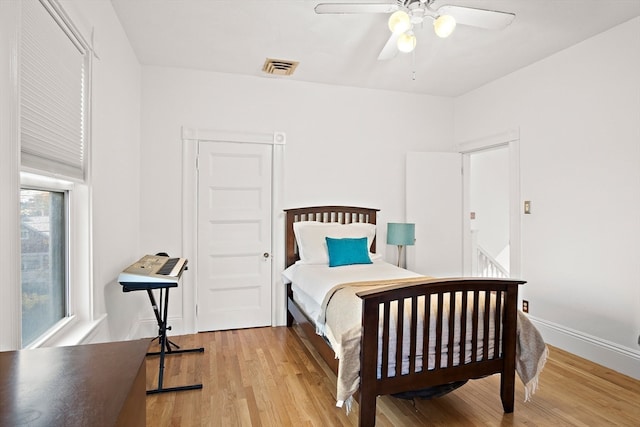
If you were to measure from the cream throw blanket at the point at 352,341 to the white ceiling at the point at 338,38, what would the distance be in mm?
2049

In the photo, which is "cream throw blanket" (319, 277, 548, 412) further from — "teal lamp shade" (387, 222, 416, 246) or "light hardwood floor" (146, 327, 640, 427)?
"teal lamp shade" (387, 222, 416, 246)

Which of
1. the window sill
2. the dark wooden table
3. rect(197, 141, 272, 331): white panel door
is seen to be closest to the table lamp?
rect(197, 141, 272, 331): white panel door

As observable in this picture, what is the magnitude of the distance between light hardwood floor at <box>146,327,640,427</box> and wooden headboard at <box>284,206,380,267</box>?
1183 mm

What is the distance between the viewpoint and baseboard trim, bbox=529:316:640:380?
2857 millimetres

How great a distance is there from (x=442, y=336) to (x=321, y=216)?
227cm

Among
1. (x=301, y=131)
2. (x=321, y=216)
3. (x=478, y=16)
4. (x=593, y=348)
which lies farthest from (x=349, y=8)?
(x=593, y=348)

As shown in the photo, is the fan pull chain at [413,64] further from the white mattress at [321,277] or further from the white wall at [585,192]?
the white mattress at [321,277]

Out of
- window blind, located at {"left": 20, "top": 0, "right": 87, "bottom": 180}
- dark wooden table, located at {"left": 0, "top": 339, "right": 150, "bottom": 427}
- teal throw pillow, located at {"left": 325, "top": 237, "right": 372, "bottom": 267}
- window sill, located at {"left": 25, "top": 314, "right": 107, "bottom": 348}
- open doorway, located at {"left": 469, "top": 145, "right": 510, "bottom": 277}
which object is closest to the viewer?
dark wooden table, located at {"left": 0, "top": 339, "right": 150, "bottom": 427}

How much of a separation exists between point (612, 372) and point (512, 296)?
1434 mm

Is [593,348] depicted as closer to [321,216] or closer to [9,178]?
[321,216]

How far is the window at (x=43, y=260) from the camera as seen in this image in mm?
1666

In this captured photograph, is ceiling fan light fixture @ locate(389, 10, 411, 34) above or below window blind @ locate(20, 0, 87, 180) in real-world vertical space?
above

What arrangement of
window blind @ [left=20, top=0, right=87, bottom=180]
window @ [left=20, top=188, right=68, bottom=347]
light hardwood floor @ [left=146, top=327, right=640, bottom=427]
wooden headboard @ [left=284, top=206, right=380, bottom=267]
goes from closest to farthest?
window blind @ [left=20, top=0, right=87, bottom=180] < window @ [left=20, top=188, right=68, bottom=347] < light hardwood floor @ [left=146, top=327, right=640, bottom=427] < wooden headboard @ [left=284, top=206, right=380, bottom=267]

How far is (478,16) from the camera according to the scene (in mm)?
2299
